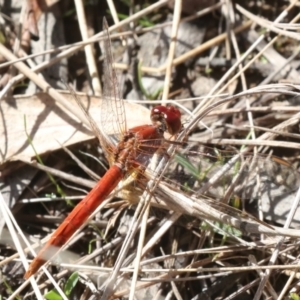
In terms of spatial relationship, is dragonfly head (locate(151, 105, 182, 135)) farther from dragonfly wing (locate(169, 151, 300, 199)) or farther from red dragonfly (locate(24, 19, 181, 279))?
dragonfly wing (locate(169, 151, 300, 199))

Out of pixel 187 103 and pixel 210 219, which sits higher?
pixel 187 103

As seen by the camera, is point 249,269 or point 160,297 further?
point 160,297

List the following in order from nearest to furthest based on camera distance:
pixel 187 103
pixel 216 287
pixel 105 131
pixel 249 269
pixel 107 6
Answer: pixel 249 269 → pixel 216 287 → pixel 105 131 → pixel 187 103 → pixel 107 6

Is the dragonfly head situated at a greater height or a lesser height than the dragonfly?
greater

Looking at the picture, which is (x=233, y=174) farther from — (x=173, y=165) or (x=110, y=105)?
(x=110, y=105)

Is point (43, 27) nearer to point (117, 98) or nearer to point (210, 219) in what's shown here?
point (117, 98)

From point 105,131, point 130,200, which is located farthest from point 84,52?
point 130,200

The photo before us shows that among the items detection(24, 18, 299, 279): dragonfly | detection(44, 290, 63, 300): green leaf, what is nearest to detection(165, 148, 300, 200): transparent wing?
detection(24, 18, 299, 279): dragonfly
